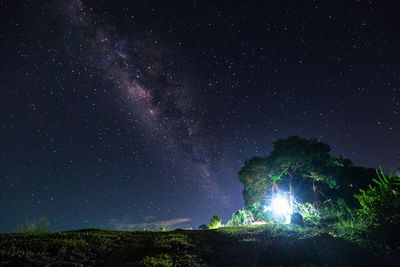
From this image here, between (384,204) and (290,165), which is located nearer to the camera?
(384,204)

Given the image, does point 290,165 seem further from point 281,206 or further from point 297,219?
point 297,219

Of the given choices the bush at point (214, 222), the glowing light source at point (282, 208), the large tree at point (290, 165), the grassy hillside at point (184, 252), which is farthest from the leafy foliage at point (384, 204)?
the bush at point (214, 222)

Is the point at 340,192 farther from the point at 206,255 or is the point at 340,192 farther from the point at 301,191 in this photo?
the point at 206,255

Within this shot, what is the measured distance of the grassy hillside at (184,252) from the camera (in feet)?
16.1

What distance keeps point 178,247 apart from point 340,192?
27738 mm

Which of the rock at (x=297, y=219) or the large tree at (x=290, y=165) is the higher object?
the large tree at (x=290, y=165)

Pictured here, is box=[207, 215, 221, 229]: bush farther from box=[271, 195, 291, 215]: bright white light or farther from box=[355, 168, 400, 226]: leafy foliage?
box=[355, 168, 400, 226]: leafy foliage

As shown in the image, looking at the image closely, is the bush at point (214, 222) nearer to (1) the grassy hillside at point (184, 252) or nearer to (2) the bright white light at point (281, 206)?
(2) the bright white light at point (281, 206)

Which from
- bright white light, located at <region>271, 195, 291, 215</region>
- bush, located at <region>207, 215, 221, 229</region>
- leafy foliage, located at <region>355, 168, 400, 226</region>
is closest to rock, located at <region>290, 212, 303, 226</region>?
bright white light, located at <region>271, 195, 291, 215</region>

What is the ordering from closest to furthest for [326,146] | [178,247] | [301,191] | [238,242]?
[178,247] → [238,242] → [326,146] → [301,191]

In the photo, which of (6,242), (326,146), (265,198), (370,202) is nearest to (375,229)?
(370,202)

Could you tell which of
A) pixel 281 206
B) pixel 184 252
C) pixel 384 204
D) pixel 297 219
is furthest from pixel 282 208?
pixel 184 252

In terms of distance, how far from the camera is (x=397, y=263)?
4.84 metres

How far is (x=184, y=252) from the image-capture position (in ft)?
20.6
